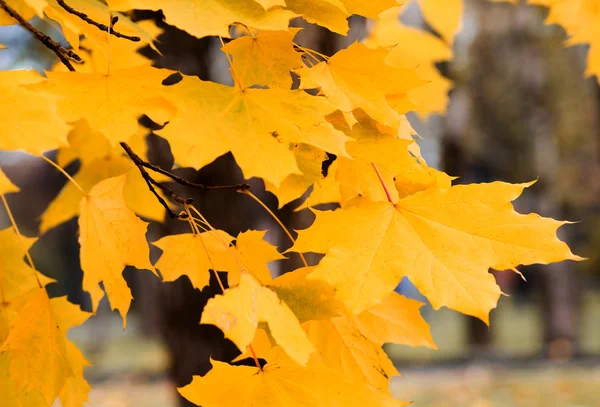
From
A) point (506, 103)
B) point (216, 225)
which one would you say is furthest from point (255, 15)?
point (506, 103)

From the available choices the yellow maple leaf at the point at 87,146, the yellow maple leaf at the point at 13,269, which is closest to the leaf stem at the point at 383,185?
the yellow maple leaf at the point at 13,269

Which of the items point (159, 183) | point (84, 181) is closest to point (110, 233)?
point (159, 183)

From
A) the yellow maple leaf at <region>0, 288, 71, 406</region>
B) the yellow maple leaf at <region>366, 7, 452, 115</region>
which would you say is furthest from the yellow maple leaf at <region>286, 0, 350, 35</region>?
the yellow maple leaf at <region>366, 7, 452, 115</region>

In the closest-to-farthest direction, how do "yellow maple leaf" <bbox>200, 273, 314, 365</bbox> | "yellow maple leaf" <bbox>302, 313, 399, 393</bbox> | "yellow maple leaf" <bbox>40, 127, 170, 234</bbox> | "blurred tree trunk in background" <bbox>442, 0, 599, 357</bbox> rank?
1. "yellow maple leaf" <bbox>200, 273, 314, 365</bbox>
2. "yellow maple leaf" <bbox>302, 313, 399, 393</bbox>
3. "yellow maple leaf" <bbox>40, 127, 170, 234</bbox>
4. "blurred tree trunk in background" <bbox>442, 0, 599, 357</bbox>

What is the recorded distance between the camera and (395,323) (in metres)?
0.85

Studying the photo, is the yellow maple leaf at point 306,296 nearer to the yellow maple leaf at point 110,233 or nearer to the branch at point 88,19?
the yellow maple leaf at point 110,233

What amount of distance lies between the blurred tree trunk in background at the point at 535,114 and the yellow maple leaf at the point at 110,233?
8379 millimetres

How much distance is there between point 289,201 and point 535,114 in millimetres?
9412

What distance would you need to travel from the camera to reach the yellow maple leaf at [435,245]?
0.65 m

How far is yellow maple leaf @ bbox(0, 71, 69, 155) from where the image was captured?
58 centimetres

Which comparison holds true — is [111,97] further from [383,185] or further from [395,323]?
[395,323]

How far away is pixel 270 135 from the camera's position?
635 mm

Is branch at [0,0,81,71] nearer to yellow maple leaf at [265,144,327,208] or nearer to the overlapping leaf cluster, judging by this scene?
the overlapping leaf cluster

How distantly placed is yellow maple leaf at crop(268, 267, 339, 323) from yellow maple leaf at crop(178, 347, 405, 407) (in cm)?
5
